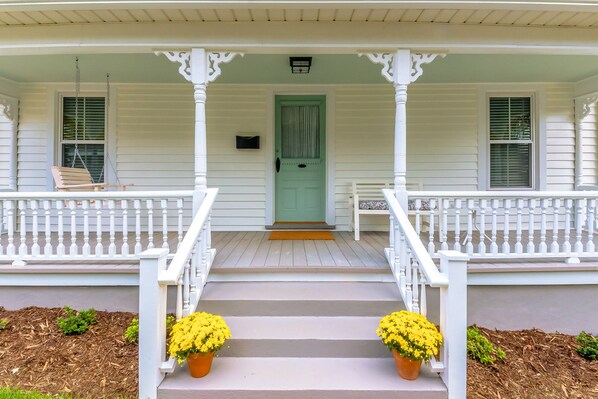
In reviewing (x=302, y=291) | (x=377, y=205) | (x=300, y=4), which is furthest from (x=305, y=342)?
(x=300, y=4)

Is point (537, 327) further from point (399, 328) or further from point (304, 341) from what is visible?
point (304, 341)

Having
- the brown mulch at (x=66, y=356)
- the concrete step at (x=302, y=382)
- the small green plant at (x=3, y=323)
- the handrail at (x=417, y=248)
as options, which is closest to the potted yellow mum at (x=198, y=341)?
the concrete step at (x=302, y=382)

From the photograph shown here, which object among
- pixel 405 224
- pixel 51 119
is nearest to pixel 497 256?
pixel 405 224

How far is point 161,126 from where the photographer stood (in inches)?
218

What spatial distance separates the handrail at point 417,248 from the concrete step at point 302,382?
25.9 inches

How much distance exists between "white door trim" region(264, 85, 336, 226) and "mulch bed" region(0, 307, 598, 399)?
2828 millimetres

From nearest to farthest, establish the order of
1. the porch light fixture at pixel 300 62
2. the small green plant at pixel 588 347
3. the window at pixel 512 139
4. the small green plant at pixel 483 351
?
1. the small green plant at pixel 483 351
2. the small green plant at pixel 588 347
3. the porch light fixture at pixel 300 62
4. the window at pixel 512 139

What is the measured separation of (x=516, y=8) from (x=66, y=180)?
17.8 ft

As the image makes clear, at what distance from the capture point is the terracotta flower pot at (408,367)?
234 centimetres

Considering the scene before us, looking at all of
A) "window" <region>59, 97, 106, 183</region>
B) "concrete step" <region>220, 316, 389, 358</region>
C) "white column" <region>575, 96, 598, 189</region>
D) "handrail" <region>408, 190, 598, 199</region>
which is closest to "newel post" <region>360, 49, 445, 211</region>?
"handrail" <region>408, 190, 598, 199</region>

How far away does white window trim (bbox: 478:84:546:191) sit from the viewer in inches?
218

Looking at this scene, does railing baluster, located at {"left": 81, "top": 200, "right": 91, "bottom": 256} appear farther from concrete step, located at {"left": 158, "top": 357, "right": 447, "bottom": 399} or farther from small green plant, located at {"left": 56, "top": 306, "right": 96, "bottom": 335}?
concrete step, located at {"left": 158, "top": 357, "right": 447, "bottom": 399}

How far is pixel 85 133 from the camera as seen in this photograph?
5508 millimetres

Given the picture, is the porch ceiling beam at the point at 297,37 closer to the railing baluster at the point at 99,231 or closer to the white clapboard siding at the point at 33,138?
the railing baluster at the point at 99,231
